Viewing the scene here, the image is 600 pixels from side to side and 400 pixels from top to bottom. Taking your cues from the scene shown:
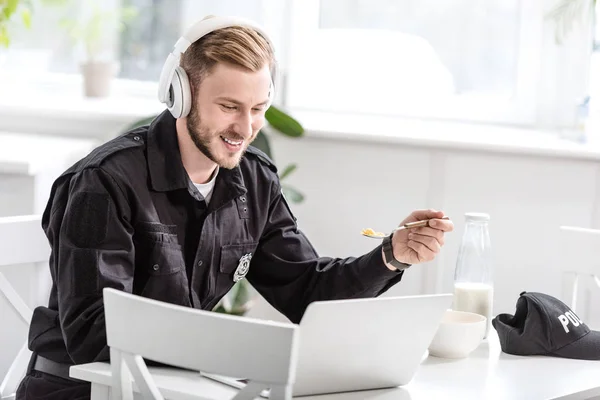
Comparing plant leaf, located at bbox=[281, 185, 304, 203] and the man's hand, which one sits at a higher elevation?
the man's hand

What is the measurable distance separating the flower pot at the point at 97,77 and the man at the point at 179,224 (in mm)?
1507

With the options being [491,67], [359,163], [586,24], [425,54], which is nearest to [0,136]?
[359,163]

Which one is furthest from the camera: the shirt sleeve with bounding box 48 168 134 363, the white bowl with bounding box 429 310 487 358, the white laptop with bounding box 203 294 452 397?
the white bowl with bounding box 429 310 487 358

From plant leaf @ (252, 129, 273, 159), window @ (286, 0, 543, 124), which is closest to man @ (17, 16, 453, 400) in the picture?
plant leaf @ (252, 129, 273, 159)

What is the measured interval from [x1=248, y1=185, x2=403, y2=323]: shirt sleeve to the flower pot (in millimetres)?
1488

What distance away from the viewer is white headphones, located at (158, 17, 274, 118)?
1.69 m

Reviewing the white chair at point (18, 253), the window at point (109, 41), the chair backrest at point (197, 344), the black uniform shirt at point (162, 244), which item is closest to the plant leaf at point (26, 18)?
the window at point (109, 41)

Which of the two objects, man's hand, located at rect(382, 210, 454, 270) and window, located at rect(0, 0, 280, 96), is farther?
window, located at rect(0, 0, 280, 96)

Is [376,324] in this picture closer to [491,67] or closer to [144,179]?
[144,179]

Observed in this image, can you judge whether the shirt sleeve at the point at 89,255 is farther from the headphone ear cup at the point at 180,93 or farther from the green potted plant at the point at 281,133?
the green potted plant at the point at 281,133

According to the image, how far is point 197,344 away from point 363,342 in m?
0.25

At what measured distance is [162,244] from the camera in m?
1.65

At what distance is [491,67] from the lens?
3.03 metres

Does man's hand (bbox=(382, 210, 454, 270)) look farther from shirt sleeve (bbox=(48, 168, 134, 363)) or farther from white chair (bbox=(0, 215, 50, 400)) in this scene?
white chair (bbox=(0, 215, 50, 400))
